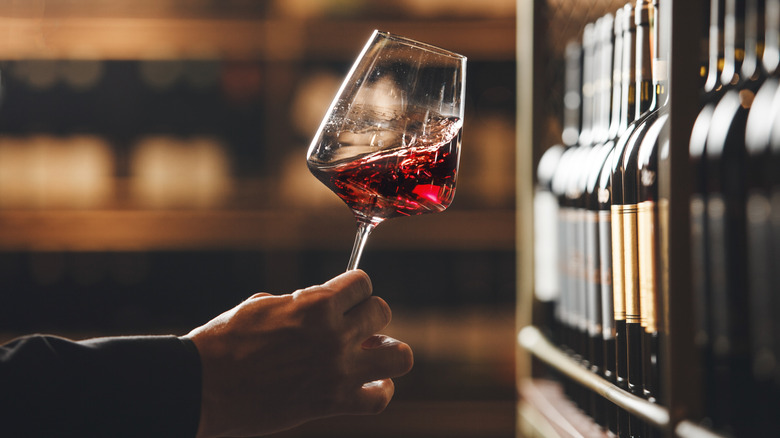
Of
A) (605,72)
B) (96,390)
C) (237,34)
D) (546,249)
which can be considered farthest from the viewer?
(237,34)

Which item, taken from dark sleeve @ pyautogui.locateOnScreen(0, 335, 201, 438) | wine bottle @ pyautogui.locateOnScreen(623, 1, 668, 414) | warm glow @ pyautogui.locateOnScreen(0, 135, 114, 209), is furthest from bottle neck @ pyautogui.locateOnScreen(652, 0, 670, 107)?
warm glow @ pyautogui.locateOnScreen(0, 135, 114, 209)

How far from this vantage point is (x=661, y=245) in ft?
1.90

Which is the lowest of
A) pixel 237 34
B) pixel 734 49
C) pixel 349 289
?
pixel 349 289

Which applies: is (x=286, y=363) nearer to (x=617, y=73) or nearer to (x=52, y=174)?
(x=617, y=73)

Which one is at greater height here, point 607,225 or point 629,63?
point 629,63

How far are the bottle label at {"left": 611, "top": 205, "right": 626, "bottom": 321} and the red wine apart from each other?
16 centimetres

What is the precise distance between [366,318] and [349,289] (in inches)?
1.2

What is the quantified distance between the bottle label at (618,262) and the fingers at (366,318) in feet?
0.74

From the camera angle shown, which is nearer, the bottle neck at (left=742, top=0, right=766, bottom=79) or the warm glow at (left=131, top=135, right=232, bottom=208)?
the bottle neck at (left=742, top=0, right=766, bottom=79)

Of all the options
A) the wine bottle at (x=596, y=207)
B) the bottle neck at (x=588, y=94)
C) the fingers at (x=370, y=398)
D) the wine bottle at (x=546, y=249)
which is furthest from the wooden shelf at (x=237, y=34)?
the fingers at (x=370, y=398)

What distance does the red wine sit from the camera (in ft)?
1.95

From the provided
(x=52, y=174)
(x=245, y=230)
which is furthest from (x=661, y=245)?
(x=52, y=174)

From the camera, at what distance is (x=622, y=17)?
707 millimetres

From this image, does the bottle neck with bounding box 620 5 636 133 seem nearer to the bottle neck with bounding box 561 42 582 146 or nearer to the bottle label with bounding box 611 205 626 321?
the bottle label with bounding box 611 205 626 321
